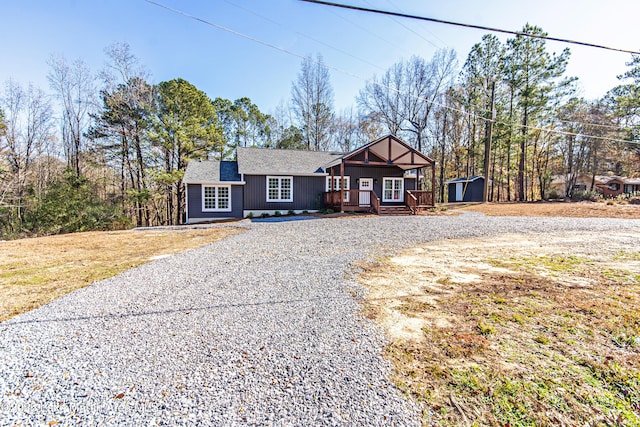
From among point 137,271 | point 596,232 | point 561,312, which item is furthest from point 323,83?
point 561,312

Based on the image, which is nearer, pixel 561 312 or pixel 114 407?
pixel 114 407

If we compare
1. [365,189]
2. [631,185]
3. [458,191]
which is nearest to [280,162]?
[365,189]

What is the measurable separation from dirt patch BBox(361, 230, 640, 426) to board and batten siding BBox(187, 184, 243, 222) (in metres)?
11.9

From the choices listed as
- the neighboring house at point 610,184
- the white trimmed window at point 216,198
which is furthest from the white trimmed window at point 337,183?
the neighboring house at point 610,184

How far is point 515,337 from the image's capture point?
2707mm

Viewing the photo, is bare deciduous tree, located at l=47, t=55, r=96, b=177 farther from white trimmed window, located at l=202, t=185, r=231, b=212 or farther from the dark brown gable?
the dark brown gable

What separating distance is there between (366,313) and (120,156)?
21762 mm

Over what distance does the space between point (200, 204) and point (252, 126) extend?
14972 millimetres

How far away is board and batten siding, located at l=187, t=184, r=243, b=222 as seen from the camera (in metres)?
15.1

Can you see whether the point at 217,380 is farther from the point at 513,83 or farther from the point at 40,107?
the point at 513,83

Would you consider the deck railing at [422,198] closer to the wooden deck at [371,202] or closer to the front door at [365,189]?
the wooden deck at [371,202]

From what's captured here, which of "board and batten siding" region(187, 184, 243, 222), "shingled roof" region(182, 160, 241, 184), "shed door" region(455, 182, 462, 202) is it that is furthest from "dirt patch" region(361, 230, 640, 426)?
"shed door" region(455, 182, 462, 202)

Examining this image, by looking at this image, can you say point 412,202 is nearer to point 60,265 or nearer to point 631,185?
point 60,265

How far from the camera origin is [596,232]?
9.05 metres
